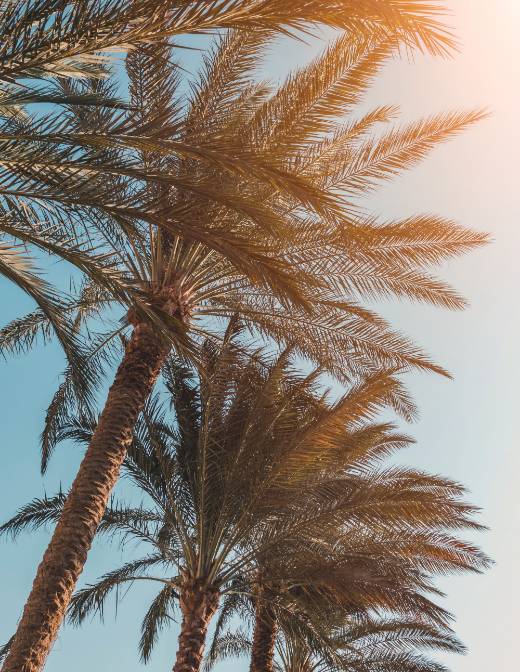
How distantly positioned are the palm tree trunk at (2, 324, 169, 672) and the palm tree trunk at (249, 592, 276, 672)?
5.12 meters

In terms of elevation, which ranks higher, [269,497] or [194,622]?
[269,497]

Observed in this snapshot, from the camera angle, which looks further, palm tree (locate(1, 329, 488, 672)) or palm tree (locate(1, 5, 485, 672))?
palm tree (locate(1, 329, 488, 672))

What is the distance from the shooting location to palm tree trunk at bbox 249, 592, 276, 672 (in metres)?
11.6

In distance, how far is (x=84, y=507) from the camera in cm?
→ 700

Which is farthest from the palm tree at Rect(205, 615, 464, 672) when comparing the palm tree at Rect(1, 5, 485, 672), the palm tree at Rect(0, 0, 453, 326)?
the palm tree at Rect(0, 0, 453, 326)

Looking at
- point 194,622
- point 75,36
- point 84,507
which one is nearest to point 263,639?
point 194,622

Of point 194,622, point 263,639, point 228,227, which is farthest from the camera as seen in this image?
point 263,639

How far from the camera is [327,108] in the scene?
28.1 feet

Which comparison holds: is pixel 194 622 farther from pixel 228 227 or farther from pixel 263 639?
pixel 228 227

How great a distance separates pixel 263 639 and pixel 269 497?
144 inches

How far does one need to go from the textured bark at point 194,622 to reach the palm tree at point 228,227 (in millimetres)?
3015

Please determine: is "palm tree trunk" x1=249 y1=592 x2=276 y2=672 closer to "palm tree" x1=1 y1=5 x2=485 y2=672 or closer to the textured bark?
the textured bark

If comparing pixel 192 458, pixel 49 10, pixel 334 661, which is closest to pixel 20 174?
pixel 49 10

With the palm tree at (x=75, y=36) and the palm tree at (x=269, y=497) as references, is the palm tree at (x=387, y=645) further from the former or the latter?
the palm tree at (x=75, y=36)
